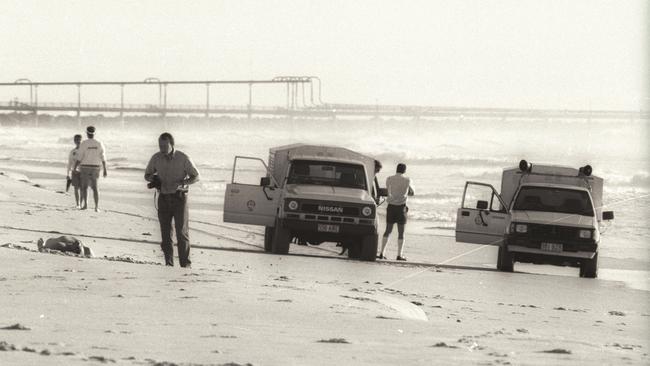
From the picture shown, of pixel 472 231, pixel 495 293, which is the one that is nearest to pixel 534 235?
pixel 472 231

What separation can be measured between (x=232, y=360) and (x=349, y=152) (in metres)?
13.0

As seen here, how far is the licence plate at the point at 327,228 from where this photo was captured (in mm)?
19125

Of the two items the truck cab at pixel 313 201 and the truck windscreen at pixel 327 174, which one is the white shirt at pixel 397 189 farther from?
the truck windscreen at pixel 327 174

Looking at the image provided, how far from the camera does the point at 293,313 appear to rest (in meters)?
10.4

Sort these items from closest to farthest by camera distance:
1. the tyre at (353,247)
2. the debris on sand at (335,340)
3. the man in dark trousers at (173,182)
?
the debris on sand at (335,340), the man in dark trousers at (173,182), the tyre at (353,247)

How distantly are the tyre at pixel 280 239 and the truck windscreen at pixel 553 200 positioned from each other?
143 inches

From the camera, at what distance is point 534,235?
736 inches

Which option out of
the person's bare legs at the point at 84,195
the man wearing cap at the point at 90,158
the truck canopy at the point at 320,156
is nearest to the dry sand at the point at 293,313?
the truck canopy at the point at 320,156

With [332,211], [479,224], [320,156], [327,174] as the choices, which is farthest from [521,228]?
[320,156]

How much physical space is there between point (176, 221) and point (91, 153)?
8.79 meters

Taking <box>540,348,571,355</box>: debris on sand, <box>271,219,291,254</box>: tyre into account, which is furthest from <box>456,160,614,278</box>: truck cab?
<box>540,348,571,355</box>: debris on sand

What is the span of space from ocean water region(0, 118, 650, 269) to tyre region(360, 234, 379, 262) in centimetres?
482

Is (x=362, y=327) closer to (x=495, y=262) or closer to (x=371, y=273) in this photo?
(x=371, y=273)

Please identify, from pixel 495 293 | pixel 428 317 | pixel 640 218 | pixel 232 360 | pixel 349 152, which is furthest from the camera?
pixel 640 218
